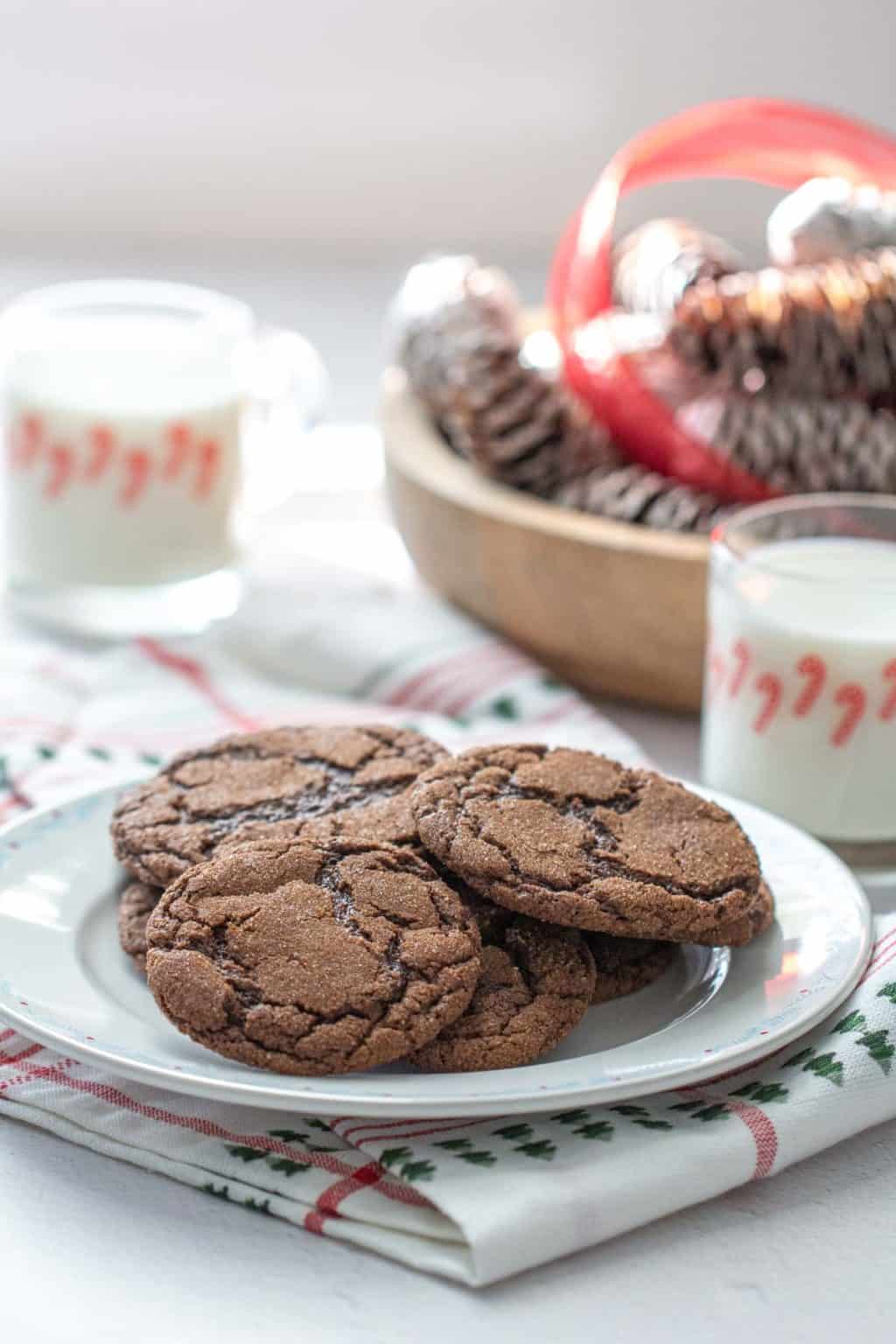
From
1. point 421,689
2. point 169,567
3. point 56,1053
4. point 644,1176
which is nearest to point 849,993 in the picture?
point 644,1176

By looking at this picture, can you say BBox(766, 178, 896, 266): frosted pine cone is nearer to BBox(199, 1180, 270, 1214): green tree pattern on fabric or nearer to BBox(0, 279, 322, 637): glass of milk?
BBox(0, 279, 322, 637): glass of milk

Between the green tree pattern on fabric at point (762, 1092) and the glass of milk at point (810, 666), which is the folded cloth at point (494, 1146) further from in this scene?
the glass of milk at point (810, 666)

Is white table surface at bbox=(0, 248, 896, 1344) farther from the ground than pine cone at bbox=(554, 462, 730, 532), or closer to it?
closer to it

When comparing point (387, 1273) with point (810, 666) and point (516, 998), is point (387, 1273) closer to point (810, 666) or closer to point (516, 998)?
point (516, 998)

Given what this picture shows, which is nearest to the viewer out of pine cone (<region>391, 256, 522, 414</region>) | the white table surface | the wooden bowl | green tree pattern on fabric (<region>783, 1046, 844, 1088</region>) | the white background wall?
the white table surface

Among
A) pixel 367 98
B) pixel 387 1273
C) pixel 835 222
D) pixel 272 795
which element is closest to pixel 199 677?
pixel 272 795

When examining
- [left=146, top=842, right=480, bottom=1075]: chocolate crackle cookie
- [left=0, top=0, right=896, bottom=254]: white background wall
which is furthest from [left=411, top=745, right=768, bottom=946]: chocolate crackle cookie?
[left=0, top=0, right=896, bottom=254]: white background wall
